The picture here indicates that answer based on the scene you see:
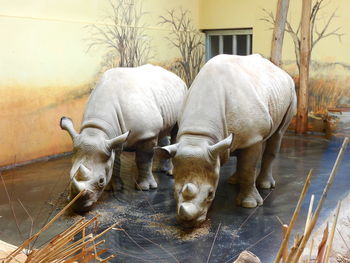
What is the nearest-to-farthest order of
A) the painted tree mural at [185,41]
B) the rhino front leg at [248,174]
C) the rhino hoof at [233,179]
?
1. the rhino front leg at [248,174]
2. the rhino hoof at [233,179]
3. the painted tree mural at [185,41]

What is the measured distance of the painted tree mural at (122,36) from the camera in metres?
8.84

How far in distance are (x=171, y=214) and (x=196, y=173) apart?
0.87 m

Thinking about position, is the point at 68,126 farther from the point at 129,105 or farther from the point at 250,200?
the point at 250,200

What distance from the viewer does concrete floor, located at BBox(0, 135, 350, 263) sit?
410 cm

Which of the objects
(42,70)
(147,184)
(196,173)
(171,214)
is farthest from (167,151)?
(42,70)

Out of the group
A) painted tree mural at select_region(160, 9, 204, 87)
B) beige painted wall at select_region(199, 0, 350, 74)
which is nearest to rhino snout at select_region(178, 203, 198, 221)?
beige painted wall at select_region(199, 0, 350, 74)

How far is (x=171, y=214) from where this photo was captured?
5.05m

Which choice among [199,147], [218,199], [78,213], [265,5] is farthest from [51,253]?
[265,5]

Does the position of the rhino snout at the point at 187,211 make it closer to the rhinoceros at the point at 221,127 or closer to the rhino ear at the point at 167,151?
the rhinoceros at the point at 221,127

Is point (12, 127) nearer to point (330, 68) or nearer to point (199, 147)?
point (199, 147)

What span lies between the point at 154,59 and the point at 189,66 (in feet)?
4.59

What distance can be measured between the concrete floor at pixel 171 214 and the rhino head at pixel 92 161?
0.27 metres

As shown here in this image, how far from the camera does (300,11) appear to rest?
998 cm

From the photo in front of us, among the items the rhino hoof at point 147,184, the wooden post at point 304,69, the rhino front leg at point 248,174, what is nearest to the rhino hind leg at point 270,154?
the rhino front leg at point 248,174
